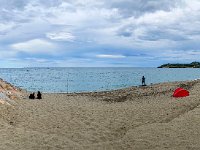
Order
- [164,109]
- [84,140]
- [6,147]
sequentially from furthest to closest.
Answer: [164,109], [84,140], [6,147]

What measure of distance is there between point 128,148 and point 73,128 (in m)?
5.40

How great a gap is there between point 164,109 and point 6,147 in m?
13.1

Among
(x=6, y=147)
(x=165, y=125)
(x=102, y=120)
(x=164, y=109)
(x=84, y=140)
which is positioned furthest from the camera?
(x=164, y=109)

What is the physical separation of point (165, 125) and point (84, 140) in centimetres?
464

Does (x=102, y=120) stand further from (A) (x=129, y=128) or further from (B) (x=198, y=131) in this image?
(B) (x=198, y=131)

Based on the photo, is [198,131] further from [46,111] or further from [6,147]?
[46,111]

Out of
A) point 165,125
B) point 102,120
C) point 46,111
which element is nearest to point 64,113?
point 46,111

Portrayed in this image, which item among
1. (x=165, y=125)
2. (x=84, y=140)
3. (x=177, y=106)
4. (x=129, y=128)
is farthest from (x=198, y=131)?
(x=177, y=106)

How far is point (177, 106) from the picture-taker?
24.6 metres

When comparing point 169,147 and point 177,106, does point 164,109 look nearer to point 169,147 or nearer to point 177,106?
point 177,106

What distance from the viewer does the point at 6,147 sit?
1400 centimetres

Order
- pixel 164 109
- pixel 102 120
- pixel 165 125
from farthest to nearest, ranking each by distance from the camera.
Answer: pixel 164 109 → pixel 102 120 → pixel 165 125

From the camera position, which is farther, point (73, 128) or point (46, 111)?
point (46, 111)

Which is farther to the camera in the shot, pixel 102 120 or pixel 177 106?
pixel 177 106
